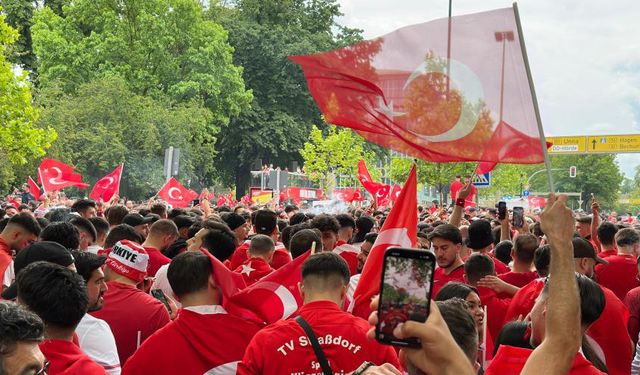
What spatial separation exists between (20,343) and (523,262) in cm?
496

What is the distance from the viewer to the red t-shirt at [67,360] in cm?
384

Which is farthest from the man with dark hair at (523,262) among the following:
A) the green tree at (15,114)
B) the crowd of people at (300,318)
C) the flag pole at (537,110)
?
the green tree at (15,114)

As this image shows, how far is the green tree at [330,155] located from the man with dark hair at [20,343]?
49699 mm

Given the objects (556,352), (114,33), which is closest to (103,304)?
(556,352)

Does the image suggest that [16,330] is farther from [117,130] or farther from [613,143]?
[613,143]

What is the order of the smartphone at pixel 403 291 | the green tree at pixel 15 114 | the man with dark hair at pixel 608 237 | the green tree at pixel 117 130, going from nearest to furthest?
the smartphone at pixel 403 291 → the man with dark hair at pixel 608 237 → the green tree at pixel 15 114 → the green tree at pixel 117 130

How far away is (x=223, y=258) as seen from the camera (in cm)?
737

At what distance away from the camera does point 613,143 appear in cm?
6066

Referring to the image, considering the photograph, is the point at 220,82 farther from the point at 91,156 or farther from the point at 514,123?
the point at 514,123

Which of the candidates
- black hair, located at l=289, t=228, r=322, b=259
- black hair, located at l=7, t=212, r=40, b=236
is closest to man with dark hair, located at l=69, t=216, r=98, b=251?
black hair, located at l=7, t=212, r=40, b=236

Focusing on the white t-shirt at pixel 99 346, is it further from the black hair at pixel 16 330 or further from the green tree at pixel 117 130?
the green tree at pixel 117 130

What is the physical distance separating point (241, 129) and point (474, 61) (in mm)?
49662

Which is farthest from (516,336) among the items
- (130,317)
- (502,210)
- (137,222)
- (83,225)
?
(137,222)

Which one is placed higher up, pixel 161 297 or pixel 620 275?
pixel 161 297
